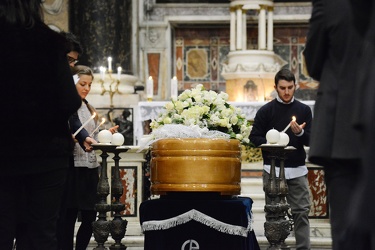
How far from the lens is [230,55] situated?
14.3 m

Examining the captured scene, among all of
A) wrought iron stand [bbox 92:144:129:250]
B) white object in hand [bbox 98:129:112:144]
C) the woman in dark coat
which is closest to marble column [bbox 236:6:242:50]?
wrought iron stand [bbox 92:144:129:250]

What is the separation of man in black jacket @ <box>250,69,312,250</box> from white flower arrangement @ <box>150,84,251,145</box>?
617 mm

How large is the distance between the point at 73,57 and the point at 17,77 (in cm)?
269

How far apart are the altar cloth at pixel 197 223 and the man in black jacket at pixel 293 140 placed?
0.85 metres

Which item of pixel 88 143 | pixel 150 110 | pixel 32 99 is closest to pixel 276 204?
pixel 88 143

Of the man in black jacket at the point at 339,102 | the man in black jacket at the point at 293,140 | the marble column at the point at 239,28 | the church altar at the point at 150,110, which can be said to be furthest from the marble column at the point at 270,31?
the man in black jacket at the point at 339,102

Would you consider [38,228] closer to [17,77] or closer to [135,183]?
[17,77]

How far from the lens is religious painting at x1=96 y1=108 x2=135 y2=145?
42.4ft

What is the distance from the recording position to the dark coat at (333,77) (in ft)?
10.0

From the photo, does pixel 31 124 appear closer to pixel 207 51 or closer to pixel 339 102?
pixel 339 102

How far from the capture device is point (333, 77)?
3.15 meters

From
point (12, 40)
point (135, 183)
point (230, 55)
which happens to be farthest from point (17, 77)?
point (230, 55)

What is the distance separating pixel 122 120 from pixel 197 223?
6926 millimetres

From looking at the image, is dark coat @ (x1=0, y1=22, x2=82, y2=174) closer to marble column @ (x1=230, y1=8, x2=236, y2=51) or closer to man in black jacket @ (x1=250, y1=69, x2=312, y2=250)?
man in black jacket @ (x1=250, y1=69, x2=312, y2=250)
